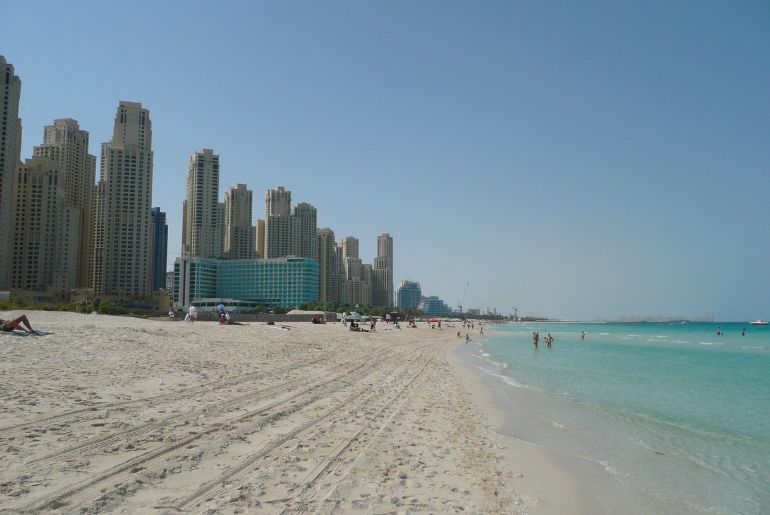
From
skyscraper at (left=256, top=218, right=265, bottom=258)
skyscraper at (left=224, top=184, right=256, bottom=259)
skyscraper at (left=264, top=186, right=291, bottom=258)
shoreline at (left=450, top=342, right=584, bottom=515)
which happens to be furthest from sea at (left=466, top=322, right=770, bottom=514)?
skyscraper at (left=256, top=218, right=265, bottom=258)

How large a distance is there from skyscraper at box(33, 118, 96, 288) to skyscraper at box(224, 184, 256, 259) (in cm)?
4152

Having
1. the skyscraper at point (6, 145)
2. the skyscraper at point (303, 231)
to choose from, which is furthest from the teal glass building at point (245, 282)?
the skyscraper at point (6, 145)

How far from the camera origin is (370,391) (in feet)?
45.6

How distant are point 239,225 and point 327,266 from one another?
120ft

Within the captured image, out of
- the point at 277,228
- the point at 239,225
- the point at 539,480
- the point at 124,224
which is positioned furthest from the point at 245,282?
the point at 539,480

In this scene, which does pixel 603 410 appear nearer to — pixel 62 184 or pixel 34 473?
pixel 34 473

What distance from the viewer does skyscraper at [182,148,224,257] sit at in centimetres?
14712

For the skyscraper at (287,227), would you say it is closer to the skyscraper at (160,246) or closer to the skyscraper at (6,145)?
the skyscraper at (160,246)

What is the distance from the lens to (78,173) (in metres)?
124

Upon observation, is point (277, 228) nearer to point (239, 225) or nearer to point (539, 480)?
point (239, 225)

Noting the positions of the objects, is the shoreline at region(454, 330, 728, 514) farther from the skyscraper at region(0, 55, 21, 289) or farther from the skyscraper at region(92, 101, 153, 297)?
the skyscraper at region(92, 101, 153, 297)

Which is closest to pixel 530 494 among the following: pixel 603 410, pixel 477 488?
pixel 477 488

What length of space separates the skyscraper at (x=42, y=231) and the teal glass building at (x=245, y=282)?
102ft

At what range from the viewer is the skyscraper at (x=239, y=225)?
160 m
